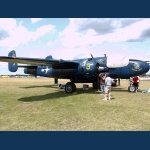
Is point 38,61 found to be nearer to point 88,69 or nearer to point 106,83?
point 88,69

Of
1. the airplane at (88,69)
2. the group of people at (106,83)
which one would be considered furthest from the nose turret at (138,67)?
the group of people at (106,83)

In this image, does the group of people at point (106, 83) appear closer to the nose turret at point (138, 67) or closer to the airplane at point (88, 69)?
the airplane at point (88, 69)

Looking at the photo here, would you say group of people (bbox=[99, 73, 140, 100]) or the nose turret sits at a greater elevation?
the nose turret

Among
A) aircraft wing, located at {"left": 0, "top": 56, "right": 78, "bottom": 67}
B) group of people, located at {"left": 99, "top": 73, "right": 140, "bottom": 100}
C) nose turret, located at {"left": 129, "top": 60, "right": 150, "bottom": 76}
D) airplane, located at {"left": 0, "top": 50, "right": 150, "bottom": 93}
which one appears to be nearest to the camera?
aircraft wing, located at {"left": 0, "top": 56, "right": 78, "bottom": 67}

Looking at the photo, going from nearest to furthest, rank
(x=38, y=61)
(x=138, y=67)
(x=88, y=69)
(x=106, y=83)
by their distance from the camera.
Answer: (x=106, y=83)
(x=38, y=61)
(x=88, y=69)
(x=138, y=67)

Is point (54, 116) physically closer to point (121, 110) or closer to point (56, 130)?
point (56, 130)

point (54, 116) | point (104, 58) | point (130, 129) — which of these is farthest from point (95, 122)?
point (104, 58)

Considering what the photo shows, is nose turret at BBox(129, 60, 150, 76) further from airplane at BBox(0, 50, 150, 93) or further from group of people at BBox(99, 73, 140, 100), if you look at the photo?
group of people at BBox(99, 73, 140, 100)

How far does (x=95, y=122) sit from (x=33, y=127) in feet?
7.23

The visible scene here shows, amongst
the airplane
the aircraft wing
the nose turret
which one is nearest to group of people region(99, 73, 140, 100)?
the airplane

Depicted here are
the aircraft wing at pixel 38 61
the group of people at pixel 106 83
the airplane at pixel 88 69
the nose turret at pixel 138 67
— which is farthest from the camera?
the nose turret at pixel 138 67

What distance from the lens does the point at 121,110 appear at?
366 inches

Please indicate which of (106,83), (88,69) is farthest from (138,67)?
(106,83)

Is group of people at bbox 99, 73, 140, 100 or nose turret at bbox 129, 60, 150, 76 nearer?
group of people at bbox 99, 73, 140, 100
